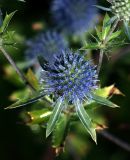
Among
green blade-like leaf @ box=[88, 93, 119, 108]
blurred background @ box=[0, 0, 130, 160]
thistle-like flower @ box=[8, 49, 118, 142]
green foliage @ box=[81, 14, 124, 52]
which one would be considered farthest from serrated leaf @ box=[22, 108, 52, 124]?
blurred background @ box=[0, 0, 130, 160]

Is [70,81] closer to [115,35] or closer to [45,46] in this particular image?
[115,35]

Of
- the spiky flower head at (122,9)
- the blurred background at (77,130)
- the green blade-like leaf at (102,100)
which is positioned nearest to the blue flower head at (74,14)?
the blurred background at (77,130)

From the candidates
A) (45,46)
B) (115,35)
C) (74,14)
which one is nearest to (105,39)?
(115,35)

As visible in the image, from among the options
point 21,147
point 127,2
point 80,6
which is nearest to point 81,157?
point 21,147

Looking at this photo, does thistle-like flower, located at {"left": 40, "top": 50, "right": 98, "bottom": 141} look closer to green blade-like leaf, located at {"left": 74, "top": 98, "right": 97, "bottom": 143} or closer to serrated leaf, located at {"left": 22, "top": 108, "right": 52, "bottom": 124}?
green blade-like leaf, located at {"left": 74, "top": 98, "right": 97, "bottom": 143}

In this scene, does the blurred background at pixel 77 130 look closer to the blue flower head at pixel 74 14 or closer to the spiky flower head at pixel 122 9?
the blue flower head at pixel 74 14
